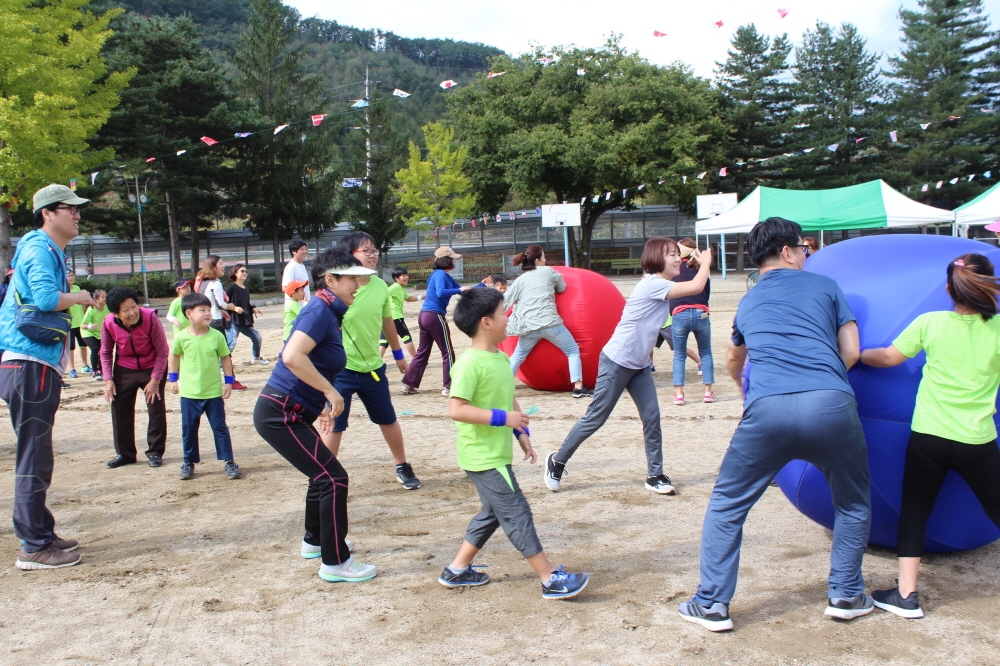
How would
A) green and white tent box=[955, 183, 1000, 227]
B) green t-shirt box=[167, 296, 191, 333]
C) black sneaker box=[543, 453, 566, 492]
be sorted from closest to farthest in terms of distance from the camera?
black sneaker box=[543, 453, 566, 492] → green t-shirt box=[167, 296, 191, 333] → green and white tent box=[955, 183, 1000, 227]

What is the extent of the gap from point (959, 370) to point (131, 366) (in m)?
6.12

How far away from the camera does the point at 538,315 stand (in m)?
8.24

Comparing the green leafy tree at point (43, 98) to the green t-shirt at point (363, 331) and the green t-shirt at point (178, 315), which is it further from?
the green t-shirt at point (363, 331)

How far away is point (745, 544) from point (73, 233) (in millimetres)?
4397

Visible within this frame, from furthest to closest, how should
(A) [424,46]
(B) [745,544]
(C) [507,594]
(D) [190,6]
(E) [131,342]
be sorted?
(A) [424,46], (D) [190,6], (E) [131,342], (B) [745,544], (C) [507,594]

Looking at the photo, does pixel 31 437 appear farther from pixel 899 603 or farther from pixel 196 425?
pixel 899 603

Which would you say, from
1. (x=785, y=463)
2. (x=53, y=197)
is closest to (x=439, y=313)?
(x=53, y=197)

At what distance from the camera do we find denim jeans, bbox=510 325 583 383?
838cm

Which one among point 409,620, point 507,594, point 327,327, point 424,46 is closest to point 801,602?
point 507,594

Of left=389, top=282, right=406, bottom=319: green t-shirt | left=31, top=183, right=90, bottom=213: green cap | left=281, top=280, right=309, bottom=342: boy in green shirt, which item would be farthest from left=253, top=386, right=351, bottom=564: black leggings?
left=389, top=282, right=406, bottom=319: green t-shirt

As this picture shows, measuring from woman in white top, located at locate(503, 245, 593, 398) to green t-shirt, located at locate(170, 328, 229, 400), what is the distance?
325cm

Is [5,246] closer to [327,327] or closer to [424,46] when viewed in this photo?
[327,327]

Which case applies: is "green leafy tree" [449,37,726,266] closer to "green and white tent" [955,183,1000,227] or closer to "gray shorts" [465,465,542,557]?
"green and white tent" [955,183,1000,227]

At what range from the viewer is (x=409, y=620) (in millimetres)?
3525
